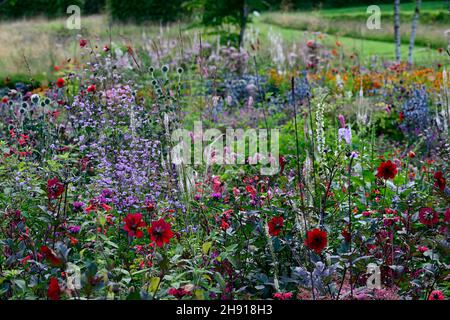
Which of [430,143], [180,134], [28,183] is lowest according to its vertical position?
[430,143]

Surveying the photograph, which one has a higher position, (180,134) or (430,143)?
(180,134)

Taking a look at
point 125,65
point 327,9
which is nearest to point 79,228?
point 125,65

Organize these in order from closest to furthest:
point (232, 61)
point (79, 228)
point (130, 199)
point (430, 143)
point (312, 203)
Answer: point (79, 228), point (312, 203), point (130, 199), point (430, 143), point (232, 61)

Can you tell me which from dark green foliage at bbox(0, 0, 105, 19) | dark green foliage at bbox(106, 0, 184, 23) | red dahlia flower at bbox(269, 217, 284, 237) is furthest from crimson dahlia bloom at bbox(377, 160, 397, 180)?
dark green foliage at bbox(0, 0, 105, 19)

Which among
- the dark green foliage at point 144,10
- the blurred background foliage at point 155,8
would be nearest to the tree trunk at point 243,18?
the blurred background foliage at point 155,8

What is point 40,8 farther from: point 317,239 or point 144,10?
point 317,239

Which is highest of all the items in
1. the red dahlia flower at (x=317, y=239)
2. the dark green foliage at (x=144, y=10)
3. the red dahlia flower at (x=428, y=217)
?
the dark green foliage at (x=144, y=10)

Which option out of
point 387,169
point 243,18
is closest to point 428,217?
point 387,169

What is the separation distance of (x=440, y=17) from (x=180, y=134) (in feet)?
86.8

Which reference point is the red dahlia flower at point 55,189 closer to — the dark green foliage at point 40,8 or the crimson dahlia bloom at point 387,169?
the crimson dahlia bloom at point 387,169

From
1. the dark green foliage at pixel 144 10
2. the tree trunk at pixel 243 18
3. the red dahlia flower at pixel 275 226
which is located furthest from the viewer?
the dark green foliage at pixel 144 10

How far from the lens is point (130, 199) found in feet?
12.3
